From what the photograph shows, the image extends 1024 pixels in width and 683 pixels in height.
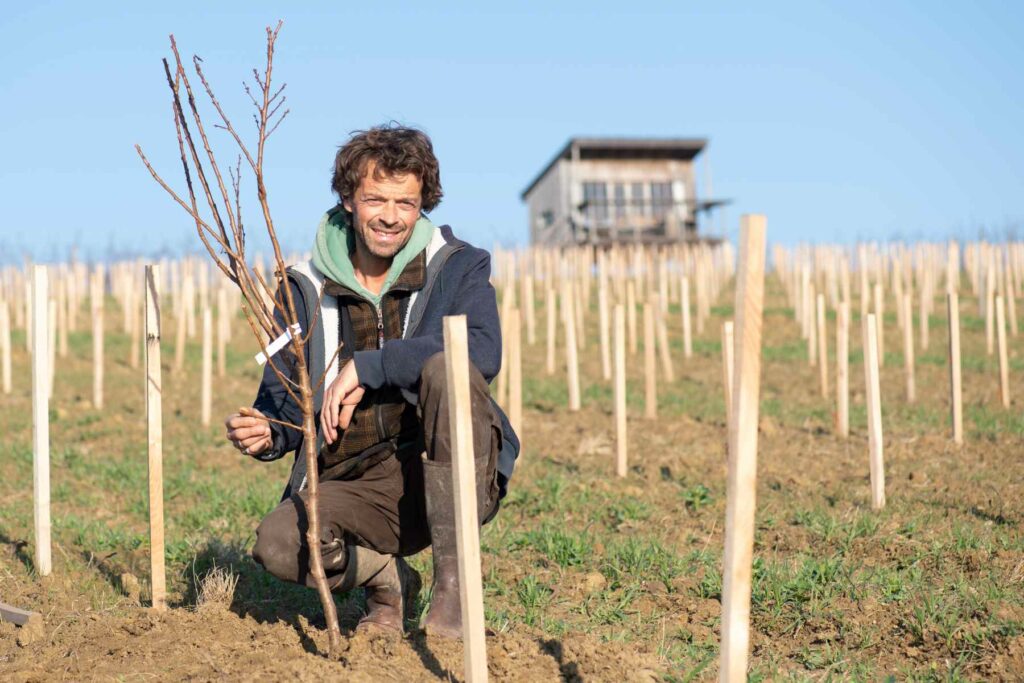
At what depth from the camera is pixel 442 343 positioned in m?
2.88

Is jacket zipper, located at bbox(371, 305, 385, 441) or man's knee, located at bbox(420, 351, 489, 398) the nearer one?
man's knee, located at bbox(420, 351, 489, 398)

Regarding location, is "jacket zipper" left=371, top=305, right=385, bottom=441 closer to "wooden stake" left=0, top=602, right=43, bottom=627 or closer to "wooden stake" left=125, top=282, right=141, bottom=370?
"wooden stake" left=0, top=602, right=43, bottom=627

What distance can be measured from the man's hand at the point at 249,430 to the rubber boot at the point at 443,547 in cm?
53

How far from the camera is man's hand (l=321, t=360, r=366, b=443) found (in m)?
2.86

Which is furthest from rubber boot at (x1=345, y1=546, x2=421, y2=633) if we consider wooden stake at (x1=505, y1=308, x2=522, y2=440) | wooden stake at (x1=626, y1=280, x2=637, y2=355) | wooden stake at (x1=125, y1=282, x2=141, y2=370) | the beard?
wooden stake at (x1=125, y1=282, x2=141, y2=370)

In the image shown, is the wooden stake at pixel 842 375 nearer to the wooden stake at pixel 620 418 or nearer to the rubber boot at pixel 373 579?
the wooden stake at pixel 620 418

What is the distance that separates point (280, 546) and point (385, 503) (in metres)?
0.37

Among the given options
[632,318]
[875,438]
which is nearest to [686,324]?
[632,318]

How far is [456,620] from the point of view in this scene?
2.80 m

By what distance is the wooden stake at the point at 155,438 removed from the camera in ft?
10.5

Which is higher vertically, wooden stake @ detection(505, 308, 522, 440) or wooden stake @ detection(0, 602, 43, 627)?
wooden stake @ detection(505, 308, 522, 440)

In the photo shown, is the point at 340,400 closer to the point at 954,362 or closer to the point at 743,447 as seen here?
the point at 743,447

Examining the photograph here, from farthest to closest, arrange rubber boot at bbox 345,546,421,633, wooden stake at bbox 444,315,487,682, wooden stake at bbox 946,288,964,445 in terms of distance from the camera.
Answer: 1. wooden stake at bbox 946,288,964,445
2. rubber boot at bbox 345,546,421,633
3. wooden stake at bbox 444,315,487,682

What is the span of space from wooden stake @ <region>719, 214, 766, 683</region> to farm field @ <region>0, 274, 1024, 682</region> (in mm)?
761
